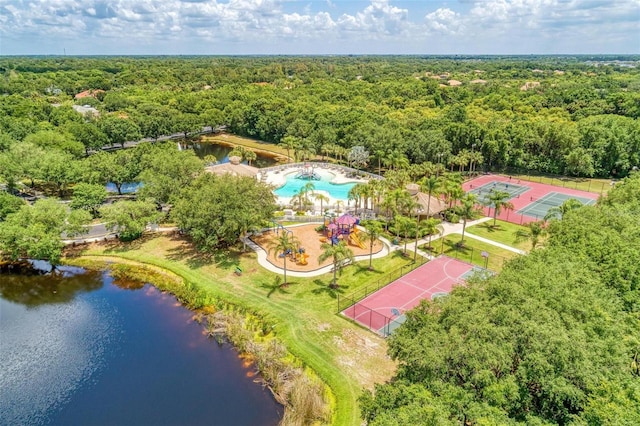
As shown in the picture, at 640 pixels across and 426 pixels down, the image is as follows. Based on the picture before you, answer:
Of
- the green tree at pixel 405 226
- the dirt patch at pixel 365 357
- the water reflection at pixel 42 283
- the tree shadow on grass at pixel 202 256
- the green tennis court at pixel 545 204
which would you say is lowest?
the water reflection at pixel 42 283

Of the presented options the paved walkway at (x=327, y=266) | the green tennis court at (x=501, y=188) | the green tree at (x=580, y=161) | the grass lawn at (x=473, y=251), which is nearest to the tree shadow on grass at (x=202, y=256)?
the paved walkway at (x=327, y=266)

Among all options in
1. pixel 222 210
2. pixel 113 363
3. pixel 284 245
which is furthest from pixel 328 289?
pixel 113 363

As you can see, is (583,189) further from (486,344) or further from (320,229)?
(486,344)

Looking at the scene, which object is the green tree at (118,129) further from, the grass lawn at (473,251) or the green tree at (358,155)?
the grass lawn at (473,251)

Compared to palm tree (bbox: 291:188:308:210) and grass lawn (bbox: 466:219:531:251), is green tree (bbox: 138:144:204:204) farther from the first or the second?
grass lawn (bbox: 466:219:531:251)

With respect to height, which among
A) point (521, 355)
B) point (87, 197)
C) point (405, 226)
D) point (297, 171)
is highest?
point (521, 355)

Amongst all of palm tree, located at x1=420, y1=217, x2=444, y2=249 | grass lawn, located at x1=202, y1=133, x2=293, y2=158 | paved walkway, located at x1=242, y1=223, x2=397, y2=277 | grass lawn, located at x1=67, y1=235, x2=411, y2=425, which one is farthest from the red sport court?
grass lawn, located at x1=202, y1=133, x2=293, y2=158

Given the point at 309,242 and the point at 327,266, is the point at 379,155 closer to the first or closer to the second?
the point at 309,242
